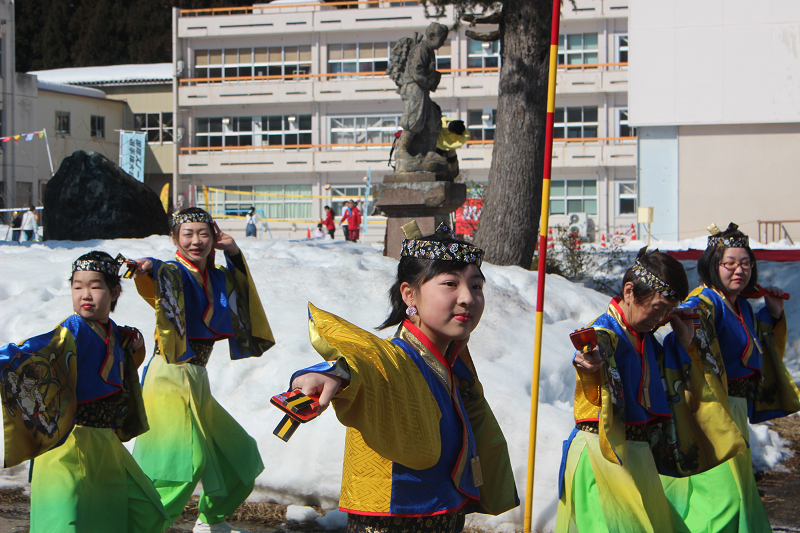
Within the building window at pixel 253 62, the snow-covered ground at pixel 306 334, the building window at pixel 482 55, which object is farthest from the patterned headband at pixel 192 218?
the building window at pixel 253 62

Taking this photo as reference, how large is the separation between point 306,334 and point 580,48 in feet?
89.8

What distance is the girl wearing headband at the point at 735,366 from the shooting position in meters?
3.58

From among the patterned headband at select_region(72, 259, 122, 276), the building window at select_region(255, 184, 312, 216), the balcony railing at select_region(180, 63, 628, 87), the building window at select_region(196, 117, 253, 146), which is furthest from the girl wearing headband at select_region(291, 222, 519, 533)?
the building window at select_region(196, 117, 253, 146)

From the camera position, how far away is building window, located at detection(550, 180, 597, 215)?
101 ft

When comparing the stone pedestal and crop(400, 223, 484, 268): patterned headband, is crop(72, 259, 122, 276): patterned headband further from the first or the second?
the stone pedestal

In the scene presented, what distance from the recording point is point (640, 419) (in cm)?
309

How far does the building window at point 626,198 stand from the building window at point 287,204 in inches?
496

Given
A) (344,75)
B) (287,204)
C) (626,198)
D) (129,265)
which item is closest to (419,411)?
(129,265)

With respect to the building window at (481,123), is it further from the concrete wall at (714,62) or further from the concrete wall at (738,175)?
the concrete wall at (738,175)

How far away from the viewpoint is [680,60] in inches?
859

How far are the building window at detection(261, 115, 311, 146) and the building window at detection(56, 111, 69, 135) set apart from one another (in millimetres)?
8033

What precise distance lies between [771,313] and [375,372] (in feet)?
10.1

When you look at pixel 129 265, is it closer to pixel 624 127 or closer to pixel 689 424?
pixel 689 424

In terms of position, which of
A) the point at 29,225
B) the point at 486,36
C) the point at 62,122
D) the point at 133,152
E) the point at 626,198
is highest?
the point at 62,122
